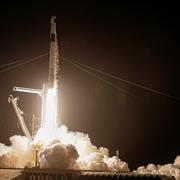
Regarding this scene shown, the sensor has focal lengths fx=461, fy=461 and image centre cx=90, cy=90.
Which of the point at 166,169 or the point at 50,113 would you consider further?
the point at 166,169

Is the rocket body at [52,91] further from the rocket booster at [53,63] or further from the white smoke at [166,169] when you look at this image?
the white smoke at [166,169]

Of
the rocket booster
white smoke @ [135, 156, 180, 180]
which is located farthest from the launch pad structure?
white smoke @ [135, 156, 180, 180]

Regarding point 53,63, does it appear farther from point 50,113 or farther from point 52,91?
point 50,113

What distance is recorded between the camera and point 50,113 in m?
50.2

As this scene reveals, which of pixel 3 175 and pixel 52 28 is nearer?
pixel 3 175

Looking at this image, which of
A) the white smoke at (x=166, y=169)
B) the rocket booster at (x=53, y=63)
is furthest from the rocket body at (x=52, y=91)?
the white smoke at (x=166, y=169)

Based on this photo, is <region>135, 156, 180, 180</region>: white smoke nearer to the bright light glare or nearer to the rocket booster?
the bright light glare

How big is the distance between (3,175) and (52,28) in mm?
18155

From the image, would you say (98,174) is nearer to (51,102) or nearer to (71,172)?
(71,172)

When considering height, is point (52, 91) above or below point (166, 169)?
above

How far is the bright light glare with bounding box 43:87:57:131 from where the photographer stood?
4966cm

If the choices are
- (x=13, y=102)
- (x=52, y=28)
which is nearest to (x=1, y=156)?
(x=13, y=102)

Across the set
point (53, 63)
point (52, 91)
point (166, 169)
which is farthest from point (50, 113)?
point (166, 169)

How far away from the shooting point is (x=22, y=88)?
166 feet
